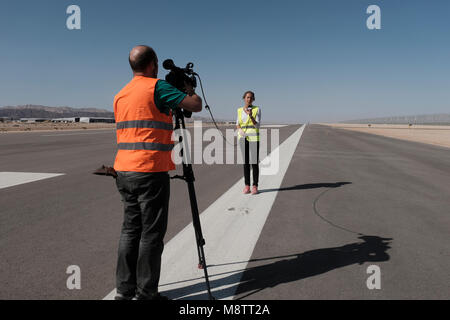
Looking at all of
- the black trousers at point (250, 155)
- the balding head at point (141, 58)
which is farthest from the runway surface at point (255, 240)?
the balding head at point (141, 58)

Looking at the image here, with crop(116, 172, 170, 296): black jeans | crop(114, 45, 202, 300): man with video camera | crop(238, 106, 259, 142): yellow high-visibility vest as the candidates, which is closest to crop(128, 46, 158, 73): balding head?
crop(114, 45, 202, 300): man with video camera

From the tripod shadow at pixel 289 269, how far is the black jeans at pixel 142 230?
32cm

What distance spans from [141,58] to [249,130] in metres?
3.63

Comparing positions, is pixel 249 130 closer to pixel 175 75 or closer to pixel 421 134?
pixel 175 75

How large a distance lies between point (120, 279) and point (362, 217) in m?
3.64

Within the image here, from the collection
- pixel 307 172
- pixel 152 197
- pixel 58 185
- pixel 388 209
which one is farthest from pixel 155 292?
pixel 307 172

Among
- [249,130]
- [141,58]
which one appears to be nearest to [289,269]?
[141,58]

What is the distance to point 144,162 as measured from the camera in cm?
211

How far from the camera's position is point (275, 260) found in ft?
9.67

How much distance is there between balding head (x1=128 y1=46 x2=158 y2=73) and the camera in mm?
2123

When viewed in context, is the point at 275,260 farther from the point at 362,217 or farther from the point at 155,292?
the point at 362,217

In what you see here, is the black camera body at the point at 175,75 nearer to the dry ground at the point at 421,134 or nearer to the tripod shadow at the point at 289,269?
the tripod shadow at the point at 289,269

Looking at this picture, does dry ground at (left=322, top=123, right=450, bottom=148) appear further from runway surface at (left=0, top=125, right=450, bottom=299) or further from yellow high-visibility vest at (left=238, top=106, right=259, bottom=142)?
yellow high-visibility vest at (left=238, top=106, right=259, bottom=142)

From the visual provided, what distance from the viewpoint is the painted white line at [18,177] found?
20.7 feet
